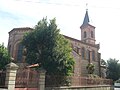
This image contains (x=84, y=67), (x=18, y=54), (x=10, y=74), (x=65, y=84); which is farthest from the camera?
(x=84, y=67)

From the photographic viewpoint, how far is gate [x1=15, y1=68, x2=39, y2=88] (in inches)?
606

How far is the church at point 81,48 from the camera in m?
31.1

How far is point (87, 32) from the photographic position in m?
48.6

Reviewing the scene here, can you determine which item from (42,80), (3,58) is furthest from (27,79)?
(3,58)

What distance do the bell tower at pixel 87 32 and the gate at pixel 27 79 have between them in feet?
110

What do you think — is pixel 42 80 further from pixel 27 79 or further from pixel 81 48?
pixel 81 48

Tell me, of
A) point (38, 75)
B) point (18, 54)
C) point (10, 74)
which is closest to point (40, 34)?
point (38, 75)

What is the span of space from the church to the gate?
45.8 feet

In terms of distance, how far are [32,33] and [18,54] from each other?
1274 cm

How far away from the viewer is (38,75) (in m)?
15.7

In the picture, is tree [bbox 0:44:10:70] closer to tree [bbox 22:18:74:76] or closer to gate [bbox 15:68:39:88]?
tree [bbox 22:18:74:76]

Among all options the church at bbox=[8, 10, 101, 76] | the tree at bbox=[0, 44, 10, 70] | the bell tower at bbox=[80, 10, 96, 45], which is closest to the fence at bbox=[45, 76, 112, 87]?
the church at bbox=[8, 10, 101, 76]

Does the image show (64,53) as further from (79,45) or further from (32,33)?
(79,45)

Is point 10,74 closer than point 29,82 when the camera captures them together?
Yes
